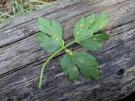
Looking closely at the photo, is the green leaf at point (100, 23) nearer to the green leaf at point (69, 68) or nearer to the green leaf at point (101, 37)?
the green leaf at point (101, 37)

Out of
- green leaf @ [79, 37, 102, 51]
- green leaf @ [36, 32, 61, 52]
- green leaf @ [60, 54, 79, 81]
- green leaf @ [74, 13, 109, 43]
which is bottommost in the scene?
green leaf @ [60, 54, 79, 81]

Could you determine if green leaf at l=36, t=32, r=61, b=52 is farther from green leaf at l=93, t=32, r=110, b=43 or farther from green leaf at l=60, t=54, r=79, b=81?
green leaf at l=93, t=32, r=110, b=43

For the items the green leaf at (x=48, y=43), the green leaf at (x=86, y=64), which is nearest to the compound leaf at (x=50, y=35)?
the green leaf at (x=48, y=43)

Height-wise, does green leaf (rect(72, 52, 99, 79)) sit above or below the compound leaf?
below

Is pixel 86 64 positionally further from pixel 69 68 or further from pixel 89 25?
pixel 89 25

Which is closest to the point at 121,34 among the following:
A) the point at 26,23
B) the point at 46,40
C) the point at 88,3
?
the point at 88,3

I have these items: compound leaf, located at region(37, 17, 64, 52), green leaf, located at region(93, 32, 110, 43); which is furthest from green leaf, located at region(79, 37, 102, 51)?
compound leaf, located at region(37, 17, 64, 52)
